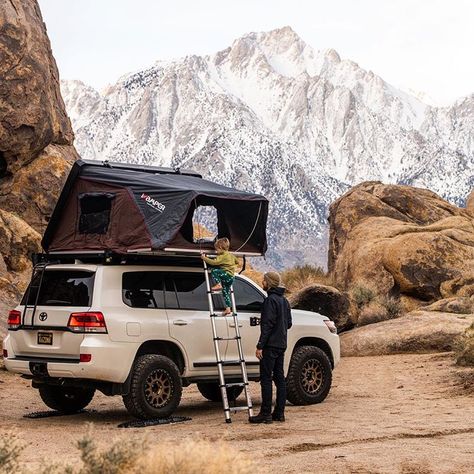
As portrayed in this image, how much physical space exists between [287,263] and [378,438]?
593 feet

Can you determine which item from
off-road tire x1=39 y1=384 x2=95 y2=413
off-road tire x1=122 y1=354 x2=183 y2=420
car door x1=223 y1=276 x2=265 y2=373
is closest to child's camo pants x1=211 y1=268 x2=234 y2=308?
car door x1=223 y1=276 x2=265 y2=373

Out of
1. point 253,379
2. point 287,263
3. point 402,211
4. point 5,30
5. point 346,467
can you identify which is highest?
point 287,263

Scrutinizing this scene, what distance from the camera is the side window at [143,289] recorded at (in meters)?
11.8

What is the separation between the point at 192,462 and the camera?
579 cm

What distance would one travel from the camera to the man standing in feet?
38.3

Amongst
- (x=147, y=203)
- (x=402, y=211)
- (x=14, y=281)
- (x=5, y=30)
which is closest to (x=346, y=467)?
(x=147, y=203)

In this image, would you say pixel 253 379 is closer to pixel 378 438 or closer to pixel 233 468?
pixel 378 438

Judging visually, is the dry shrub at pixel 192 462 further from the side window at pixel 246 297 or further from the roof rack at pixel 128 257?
the side window at pixel 246 297

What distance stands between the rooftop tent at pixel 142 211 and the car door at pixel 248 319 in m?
0.51

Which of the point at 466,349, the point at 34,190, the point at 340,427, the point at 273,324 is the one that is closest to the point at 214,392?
the point at 273,324

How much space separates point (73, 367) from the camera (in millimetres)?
11164

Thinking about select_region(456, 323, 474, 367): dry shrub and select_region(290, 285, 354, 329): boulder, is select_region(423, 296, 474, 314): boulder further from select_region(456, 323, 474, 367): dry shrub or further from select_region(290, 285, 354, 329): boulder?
select_region(456, 323, 474, 367): dry shrub

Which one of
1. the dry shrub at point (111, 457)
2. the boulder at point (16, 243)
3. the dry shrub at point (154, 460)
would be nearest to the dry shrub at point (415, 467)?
the dry shrub at point (154, 460)

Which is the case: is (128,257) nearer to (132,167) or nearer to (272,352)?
(132,167)
